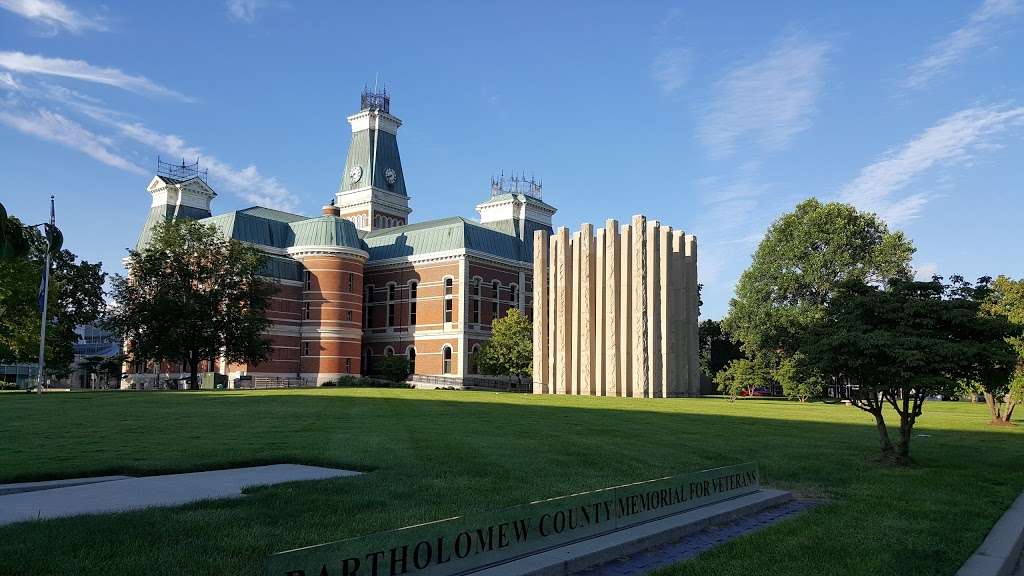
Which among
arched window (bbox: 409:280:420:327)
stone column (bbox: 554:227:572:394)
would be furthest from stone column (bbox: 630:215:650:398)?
arched window (bbox: 409:280:420:327)

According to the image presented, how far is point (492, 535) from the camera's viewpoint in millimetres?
5824

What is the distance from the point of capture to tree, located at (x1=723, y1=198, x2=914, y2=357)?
50.3 metres

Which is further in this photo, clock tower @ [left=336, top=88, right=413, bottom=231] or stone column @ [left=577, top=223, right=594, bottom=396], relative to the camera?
clock tower @ [left=336, top=88, right=413, bottom=231]

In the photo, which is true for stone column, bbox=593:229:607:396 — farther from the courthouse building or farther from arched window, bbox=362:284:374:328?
arched window, bbox=362:284:374:328

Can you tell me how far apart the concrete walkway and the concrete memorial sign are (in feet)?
12.9

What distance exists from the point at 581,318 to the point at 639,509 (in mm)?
42980

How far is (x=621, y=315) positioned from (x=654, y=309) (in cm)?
211

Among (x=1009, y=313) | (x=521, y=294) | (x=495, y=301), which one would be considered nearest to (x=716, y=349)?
(x=521, y=294)

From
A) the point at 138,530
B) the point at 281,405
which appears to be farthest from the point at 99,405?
the point at 138,530

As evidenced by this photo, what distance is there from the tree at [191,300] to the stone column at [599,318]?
22.0m

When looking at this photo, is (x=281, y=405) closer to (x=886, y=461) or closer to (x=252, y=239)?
(x=886, y=461)

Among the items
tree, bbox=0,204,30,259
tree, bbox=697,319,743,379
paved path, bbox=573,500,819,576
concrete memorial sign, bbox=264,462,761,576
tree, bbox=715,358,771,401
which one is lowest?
paved path, bbox=573,500,819,576

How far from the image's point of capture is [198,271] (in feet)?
162

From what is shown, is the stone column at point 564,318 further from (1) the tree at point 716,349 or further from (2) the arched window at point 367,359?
(1) the tree at point 716,349
